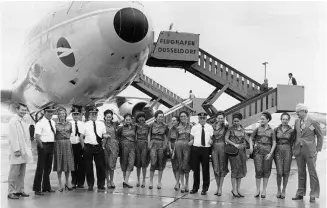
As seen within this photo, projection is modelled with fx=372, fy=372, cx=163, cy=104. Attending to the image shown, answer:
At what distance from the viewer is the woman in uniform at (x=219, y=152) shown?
6508mm

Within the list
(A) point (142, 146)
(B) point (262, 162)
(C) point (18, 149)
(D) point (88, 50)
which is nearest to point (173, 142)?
(A) point (142, 146)

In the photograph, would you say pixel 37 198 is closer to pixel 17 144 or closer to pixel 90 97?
pixel 17 144

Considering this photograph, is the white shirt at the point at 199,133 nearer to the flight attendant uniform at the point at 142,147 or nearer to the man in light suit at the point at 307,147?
the flight attendant uniform at the point at 142,147

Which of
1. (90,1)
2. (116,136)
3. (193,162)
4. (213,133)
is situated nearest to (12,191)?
(116,136)

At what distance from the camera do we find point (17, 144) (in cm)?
586

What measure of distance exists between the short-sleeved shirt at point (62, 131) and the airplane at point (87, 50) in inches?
69.4

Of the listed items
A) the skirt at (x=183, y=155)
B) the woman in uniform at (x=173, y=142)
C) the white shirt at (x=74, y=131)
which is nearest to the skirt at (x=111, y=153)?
the white shirt at (x=74, y=131)

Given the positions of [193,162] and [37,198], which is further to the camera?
[193,162]

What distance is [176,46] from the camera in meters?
15.3

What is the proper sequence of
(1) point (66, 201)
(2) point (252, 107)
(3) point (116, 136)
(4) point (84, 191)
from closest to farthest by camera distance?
1. (1) point (66, 201)
2. (4) point (84, 191)
3. (3) point (116, 136)
4. (2) point (252, 107)

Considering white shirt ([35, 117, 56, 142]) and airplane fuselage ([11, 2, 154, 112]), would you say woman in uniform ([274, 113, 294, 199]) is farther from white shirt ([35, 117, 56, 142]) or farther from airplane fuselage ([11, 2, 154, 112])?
white shirt ([35, 117, 56, 142])

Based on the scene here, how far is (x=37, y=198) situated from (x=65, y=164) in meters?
0.85

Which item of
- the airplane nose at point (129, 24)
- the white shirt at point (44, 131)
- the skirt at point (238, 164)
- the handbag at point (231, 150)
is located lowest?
the skirt at point (238, 164)

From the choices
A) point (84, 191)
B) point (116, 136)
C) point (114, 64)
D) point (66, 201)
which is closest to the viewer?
point (66, 201)
